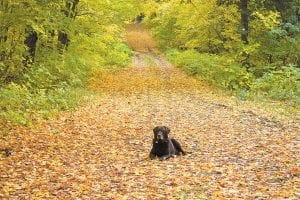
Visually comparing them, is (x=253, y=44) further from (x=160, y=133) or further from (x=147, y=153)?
(x=160, y=133)

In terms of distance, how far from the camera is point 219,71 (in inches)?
922

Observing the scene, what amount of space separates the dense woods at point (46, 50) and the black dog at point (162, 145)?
4.12 meters

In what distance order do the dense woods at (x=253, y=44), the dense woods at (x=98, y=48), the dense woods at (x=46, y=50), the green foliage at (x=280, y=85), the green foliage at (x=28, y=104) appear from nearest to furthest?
1. the green foliage at (x=28, y=104)
2. the dense woods at (x=46, y=50)
3. the dense woods at (x=98, y=48)
4. the green foliage at (x=280, y=85)
5. the dense woods at (x=253, y=44)

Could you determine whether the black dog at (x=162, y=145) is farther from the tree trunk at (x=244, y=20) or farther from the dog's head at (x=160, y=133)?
the tree trunk at (x=244, y=20)

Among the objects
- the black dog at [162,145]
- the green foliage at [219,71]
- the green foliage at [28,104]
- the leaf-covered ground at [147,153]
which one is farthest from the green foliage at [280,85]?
the black dog at [162,145]

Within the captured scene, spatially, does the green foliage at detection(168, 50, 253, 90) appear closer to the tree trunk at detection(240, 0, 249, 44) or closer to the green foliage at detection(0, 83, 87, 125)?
the tree trunk at detection(240, 0, 249, 44)

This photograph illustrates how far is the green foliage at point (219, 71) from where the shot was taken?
21500mm

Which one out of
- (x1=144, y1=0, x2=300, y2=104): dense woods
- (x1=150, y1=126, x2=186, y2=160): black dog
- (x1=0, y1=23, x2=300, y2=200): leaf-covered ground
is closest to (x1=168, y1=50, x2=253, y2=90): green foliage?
(x1=144, y1=0, x2=300, y2=104): dense woods

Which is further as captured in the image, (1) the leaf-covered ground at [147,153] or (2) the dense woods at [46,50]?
(2) the dense woods at [46,50]

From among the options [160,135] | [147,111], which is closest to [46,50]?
[147,111]

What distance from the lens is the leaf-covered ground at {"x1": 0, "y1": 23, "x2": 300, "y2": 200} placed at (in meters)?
7.12

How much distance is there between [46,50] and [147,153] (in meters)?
9.50

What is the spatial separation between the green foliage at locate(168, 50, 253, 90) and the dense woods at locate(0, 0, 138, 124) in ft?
19.7

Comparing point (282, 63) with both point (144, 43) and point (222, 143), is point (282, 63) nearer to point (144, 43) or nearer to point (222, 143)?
point (222, 143)
